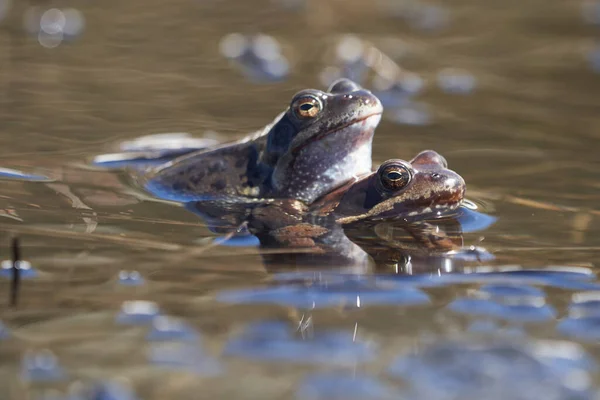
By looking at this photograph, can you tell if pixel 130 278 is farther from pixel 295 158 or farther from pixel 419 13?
pixel 419 13

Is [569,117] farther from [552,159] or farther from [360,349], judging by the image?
[360,349]

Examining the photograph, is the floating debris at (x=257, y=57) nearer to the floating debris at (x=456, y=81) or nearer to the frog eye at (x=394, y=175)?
the floating debris at (x=456, y=81)

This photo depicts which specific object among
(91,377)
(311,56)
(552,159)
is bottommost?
(91,377)

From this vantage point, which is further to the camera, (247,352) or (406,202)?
(406,202)

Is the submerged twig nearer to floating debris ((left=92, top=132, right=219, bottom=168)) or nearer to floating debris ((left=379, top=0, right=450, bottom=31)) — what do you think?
floating debris ((left=92, top=132, right=219, bottom=168))

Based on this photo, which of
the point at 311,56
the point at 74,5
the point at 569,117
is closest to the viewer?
the point at 569,117

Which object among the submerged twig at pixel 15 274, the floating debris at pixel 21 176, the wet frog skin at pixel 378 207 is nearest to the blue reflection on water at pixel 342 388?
the submerged twig at pixel 15 274

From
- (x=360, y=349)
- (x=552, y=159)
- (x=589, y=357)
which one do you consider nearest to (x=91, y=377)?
(x=360, y=349)
